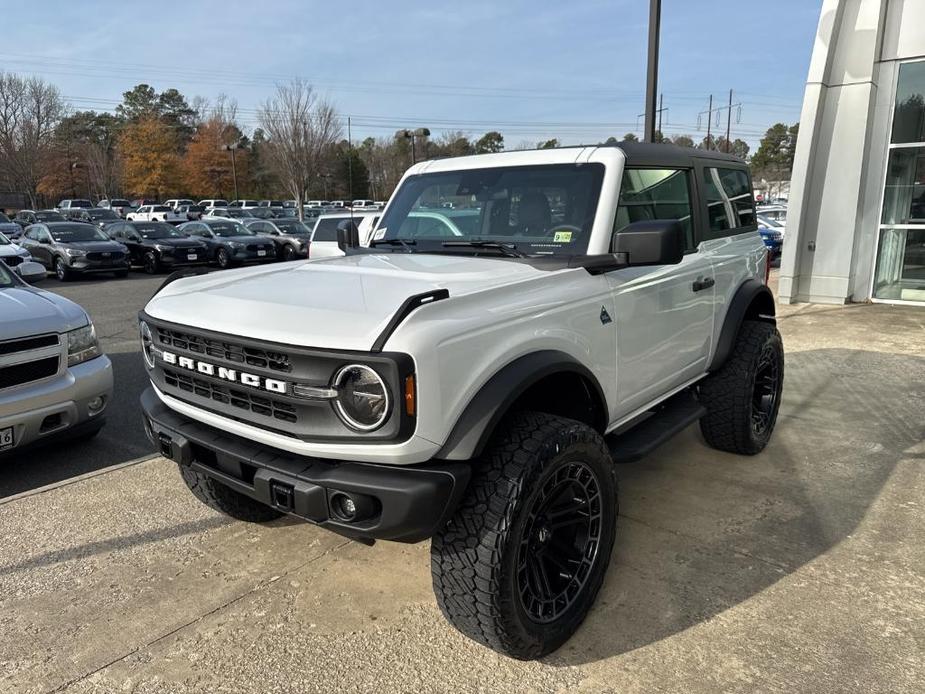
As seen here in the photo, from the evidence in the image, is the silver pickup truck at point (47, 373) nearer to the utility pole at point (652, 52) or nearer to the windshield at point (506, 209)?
the windshield at point (506, 209)

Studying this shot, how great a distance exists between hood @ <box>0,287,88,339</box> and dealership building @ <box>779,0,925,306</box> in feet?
34.7

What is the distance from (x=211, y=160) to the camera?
63875 mm

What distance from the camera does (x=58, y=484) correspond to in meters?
4.13

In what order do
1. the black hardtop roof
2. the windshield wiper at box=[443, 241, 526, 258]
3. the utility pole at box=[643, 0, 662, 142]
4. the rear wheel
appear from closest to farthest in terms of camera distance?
the windshield wiper at box=[443, 241, 526, 258] → the black hardtop roof → the utility pole at box=[643, 0, 662, 142] → the rear wheel

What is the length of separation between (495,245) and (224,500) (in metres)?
1.92

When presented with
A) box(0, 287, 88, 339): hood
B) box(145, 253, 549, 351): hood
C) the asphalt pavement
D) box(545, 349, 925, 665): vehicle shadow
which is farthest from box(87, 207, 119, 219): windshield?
box(545, 349, 925, 665): vehicle shadow

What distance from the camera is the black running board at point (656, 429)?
3.24 metres

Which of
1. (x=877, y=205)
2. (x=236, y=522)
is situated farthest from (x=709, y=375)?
(x=877, y=205)

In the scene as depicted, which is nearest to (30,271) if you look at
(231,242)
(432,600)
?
(432,600)

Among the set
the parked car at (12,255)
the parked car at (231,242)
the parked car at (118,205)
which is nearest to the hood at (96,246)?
the parked car at (12,255)

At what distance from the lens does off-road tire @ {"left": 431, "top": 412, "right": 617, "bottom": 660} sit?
2340 millimetres

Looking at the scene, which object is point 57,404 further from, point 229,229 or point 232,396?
point 229,229

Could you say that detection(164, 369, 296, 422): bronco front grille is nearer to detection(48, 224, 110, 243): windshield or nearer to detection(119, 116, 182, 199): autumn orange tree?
detection(48, 224, 110, 243): windshield

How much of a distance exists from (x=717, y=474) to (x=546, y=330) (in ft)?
7.37
